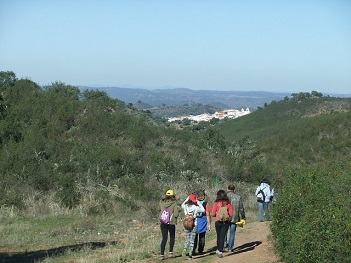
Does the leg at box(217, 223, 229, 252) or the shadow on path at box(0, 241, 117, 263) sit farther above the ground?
the leg at box(217, 223, 229, 252)

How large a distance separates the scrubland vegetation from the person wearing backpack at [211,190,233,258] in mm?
1098

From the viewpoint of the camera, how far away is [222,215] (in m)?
11.2

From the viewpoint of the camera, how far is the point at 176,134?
3862 centimetres

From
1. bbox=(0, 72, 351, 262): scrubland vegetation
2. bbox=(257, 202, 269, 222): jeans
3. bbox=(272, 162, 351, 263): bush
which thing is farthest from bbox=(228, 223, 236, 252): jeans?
bbox=(257, 202, 269, 222): jeans

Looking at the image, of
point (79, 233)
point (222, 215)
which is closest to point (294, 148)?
point (79, 233)

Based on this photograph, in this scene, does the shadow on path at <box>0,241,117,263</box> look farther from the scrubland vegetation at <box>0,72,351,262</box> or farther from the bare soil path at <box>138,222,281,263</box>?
the bare soil path at <box>138,222,281,263</box>

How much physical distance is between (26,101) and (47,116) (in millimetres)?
2473

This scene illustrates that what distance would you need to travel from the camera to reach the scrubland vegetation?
9.50 m

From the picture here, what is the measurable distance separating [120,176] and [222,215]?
15983mm

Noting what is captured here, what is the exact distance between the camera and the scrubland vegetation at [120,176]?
9500 mm

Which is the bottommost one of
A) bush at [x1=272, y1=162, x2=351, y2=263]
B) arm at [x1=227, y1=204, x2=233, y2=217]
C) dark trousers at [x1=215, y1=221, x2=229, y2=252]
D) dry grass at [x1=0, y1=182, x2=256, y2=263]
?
dry grass at [x1=0, y1=182, x2=256, y2=263]

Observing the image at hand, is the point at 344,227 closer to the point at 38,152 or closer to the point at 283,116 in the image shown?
the point at 38,152

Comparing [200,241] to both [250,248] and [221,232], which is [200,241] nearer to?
Result: [221,232]

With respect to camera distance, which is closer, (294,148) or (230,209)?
(230,209)
